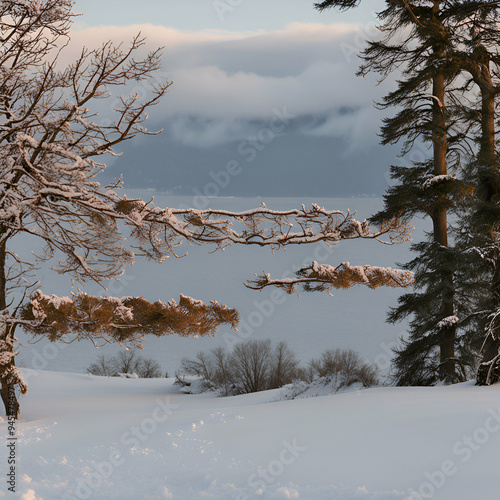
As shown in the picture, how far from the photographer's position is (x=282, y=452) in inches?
277

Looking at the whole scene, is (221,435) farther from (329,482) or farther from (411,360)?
(411,360)

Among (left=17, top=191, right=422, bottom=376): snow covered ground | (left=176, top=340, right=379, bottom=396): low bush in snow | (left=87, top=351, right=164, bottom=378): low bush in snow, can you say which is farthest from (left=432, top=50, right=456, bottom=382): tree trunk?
(left=87, top=351, right=164, bottom=378): low bush in snow

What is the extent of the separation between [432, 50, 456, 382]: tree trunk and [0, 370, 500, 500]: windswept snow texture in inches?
233

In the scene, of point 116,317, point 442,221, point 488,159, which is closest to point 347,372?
point 442,221

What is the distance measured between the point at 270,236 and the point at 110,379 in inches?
643

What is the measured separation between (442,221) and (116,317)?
1072cm

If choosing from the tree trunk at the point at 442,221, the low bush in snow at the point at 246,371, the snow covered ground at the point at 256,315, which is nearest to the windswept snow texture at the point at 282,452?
the tree trunk at the point at 442,221

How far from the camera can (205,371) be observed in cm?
2402

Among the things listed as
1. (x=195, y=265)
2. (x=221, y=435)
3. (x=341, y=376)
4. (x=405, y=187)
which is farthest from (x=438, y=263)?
(x=195, y=265)

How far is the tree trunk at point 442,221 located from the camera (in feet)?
50.8

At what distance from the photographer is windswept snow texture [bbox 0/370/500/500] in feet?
19.5

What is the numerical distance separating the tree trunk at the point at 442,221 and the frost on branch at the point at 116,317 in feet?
25.5

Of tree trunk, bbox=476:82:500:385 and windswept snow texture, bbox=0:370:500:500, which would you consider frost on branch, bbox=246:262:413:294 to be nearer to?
tree trunk, bbox=476:82:500:385

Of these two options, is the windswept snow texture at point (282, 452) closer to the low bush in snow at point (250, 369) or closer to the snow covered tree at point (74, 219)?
the snow covered tree at point (74, 219)
